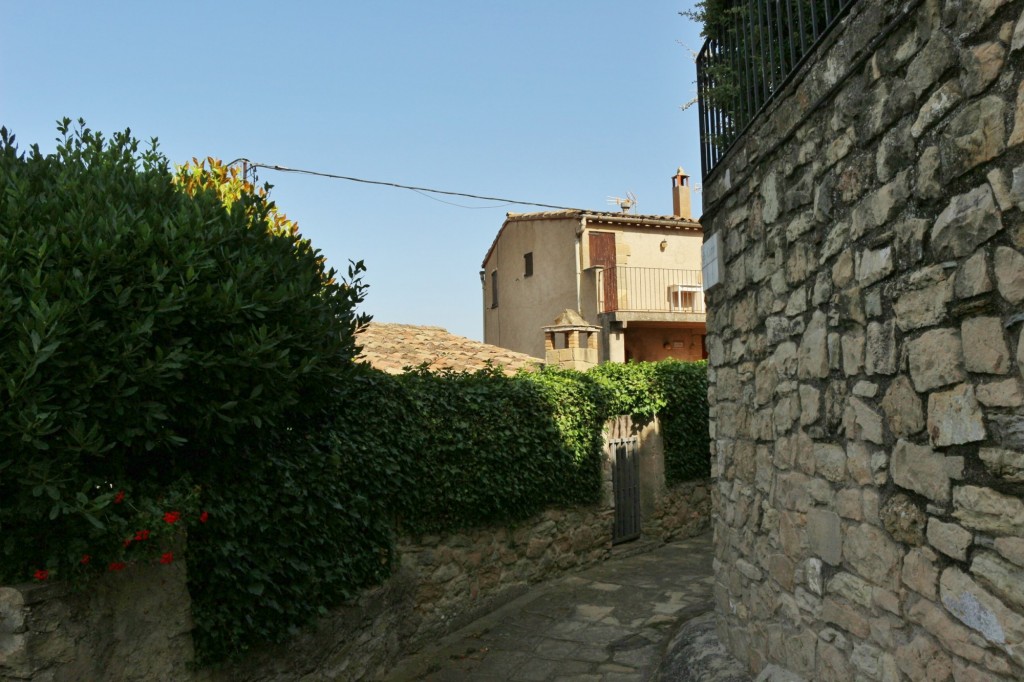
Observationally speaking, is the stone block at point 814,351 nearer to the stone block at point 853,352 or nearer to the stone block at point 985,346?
the stone block at point 853,352

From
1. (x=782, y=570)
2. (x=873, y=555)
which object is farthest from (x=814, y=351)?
(x=782, y=570)

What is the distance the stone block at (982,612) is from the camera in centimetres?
218

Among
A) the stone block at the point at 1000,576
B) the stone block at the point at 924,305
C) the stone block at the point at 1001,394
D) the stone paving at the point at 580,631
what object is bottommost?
the stone paving at the point at 580,631

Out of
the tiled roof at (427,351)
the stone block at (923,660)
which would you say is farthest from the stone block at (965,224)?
the tiled roof at (427,351)

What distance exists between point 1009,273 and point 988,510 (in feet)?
2.33

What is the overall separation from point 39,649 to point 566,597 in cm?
539

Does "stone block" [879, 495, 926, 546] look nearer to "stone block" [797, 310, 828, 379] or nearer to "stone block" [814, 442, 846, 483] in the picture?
"stone block" [814, 442, 846, 483]

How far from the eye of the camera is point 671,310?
1980 centimetres

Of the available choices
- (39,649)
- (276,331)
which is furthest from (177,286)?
(39,649)

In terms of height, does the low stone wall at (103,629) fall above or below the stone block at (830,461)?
A: below

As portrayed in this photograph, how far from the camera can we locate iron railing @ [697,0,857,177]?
12.0 feet

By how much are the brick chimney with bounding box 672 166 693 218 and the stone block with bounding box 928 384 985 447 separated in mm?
20556

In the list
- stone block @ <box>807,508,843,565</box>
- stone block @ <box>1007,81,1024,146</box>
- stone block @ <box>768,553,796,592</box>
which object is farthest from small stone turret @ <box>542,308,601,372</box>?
stone block @ <box>1007,81,1024,146</box>

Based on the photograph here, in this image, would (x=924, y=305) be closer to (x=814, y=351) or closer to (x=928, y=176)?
(x=928, y=176)
